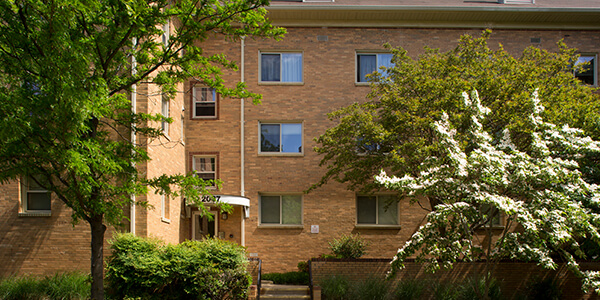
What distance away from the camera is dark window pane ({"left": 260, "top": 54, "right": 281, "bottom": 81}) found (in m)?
23.7

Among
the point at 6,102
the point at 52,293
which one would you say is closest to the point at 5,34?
the point at 6,102

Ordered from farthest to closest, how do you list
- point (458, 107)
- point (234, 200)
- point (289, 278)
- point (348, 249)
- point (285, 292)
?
point (234, 200)
point (289, 278)
point (348, 249)
point (285, 292)
point (458, 107)

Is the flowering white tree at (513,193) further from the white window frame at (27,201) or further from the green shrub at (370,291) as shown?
the white window frame at (27,201)

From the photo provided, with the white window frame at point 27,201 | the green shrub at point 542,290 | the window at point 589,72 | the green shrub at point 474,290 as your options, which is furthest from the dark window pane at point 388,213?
the white window frame at point 27,201

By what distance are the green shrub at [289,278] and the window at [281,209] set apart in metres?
2.59

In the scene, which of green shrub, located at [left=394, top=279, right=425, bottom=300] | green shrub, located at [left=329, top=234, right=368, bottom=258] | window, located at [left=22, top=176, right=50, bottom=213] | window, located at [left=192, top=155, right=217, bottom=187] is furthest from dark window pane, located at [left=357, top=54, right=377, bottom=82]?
Answer: window, located at [left=22, top=176, right=50, bottom=213]

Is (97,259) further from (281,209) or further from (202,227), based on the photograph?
(281,209)

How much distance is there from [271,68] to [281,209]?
20.5ft

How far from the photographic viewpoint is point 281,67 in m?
23.7

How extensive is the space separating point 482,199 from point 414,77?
26.2 feet

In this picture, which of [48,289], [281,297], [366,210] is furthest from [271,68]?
[48,289]

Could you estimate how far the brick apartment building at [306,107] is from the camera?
888 inches

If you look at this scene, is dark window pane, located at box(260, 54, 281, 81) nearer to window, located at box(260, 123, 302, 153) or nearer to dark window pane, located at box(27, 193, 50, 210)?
window, located at box(260, 123, 302, 153)

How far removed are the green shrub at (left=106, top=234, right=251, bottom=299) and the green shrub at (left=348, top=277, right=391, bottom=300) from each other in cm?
341
